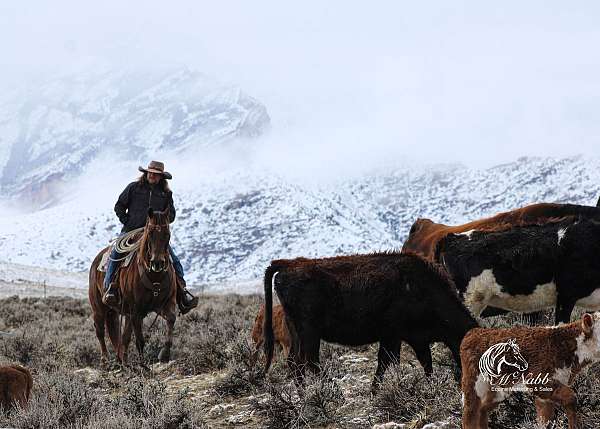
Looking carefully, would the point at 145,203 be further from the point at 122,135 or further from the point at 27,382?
the point at 122,135

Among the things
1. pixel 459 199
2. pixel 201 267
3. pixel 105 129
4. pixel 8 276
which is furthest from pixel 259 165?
pixel 105 129

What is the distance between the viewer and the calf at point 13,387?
242 inches

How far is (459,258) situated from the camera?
7262mm

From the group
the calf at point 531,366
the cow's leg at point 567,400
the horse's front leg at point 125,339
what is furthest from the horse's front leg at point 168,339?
the cow's leg at point 567,400

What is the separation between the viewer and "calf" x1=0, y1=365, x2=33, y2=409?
20.1ft

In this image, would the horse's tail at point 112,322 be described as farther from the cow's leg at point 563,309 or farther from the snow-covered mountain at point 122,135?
the snow-covered mountain at point 122,135

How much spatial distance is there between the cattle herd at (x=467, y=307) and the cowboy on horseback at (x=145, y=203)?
3563mm

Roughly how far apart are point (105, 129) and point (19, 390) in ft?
619

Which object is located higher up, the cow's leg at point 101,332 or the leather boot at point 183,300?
the leather boot at point 183,300

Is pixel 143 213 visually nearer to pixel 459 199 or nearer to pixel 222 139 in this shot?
pixel 459 199

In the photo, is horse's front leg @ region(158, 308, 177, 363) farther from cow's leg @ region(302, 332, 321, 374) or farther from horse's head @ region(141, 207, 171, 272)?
cow's leg @ region(302, 332, 321, 374)

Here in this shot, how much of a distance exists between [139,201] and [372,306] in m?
5.51

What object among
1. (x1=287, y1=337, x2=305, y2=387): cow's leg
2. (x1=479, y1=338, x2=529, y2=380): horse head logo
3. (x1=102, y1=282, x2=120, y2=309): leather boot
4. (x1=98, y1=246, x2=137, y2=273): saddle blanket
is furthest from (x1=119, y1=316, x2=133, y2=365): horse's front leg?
(x1=479, y1=338, x2=529, y2=380): horse head logo

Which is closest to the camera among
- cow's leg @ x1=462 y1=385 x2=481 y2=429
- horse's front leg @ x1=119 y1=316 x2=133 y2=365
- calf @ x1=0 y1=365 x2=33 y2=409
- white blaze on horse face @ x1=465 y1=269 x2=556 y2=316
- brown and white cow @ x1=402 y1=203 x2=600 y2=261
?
cow's leg @ x1=462 y1=385 x2=481 y2=429
